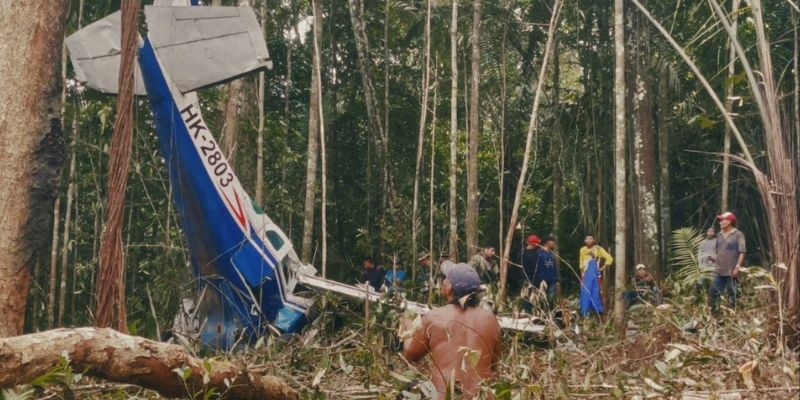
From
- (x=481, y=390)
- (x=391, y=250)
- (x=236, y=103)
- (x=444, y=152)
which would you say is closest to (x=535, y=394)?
(x=481, y=390)

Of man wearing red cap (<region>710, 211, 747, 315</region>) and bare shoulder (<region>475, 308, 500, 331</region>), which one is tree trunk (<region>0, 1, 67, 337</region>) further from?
man wearing red cap (<region>710, 211, 747, 315</region>)

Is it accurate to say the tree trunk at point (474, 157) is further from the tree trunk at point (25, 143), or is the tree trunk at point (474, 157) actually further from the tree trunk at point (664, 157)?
the tree trunk at point (25, 143)

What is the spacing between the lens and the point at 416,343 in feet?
14.4

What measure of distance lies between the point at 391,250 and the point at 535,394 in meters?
11.2

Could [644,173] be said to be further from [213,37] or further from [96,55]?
[96,55]

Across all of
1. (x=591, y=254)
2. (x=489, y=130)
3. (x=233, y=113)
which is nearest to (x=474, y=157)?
(x=591, y=254)

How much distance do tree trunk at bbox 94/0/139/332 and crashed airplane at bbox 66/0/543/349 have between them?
163cm

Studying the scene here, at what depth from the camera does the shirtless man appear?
172 inches

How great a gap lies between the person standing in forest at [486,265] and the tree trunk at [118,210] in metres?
5.74


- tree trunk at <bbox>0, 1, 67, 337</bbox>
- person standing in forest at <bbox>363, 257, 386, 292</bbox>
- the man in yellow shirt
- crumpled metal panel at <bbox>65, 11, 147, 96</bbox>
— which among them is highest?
crumpled metal panel at <bbox>65, 11, 147, 96</bbox>

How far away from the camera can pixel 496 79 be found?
62.6ft

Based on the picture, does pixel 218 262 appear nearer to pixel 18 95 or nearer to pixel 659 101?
pixel 18 95

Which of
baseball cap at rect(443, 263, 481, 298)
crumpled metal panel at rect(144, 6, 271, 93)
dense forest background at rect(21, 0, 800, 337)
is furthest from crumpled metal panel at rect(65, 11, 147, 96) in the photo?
dense forest background at rect(21, 0, 800, 337)

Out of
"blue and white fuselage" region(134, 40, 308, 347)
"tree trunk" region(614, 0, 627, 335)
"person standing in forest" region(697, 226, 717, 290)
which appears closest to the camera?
"blue and white fuselage" region(134, 40, 308, 347)
